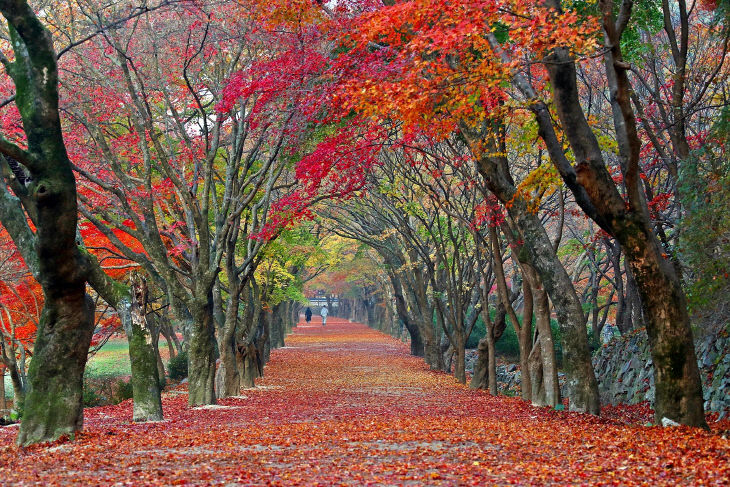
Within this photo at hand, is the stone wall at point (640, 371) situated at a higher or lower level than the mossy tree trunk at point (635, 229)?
lower

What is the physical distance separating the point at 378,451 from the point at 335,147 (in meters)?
8.70

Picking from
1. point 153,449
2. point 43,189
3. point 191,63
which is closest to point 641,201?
point 153,449

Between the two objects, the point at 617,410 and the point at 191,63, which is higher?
the point at 191,63

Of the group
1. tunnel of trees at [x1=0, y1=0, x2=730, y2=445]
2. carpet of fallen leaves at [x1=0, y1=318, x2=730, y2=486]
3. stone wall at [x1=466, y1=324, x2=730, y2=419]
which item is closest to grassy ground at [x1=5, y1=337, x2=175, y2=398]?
tunnel of trees at [x1=0, y1=0, x2=730, y2=445]

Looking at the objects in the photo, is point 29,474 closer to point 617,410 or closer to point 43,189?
point 43,189

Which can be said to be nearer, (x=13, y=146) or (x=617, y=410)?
(x=13, y=146)

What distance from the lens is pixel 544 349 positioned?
14.0 meters

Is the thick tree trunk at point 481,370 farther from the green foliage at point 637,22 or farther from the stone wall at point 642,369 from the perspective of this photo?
the green foliage at point 637,22

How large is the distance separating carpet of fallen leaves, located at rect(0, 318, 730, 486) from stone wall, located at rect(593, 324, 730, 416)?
3.40 m

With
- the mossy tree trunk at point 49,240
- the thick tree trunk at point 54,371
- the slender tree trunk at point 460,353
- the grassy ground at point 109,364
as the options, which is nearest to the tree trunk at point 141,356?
the mossy tree trunk at point 49,240

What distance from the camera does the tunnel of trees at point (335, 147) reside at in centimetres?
930

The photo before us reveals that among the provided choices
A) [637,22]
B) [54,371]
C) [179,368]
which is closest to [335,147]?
[637,22]

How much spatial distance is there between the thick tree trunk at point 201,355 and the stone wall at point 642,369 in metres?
10.2

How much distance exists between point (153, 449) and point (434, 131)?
732cm
